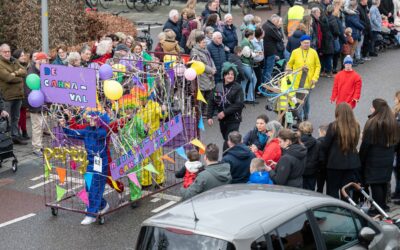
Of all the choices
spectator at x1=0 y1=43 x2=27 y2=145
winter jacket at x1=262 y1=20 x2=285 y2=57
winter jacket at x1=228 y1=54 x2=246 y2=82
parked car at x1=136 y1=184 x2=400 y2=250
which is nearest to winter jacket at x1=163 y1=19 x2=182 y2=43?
winter jacket at x1=262 y1=20 x2=285 y2=57

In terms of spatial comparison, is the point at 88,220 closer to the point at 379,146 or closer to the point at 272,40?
the point at 379,146

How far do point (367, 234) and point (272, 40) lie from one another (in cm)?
1098

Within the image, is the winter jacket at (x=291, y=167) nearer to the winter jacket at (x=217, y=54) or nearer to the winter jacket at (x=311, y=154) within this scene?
the winter jacket at (x=311, y=154)

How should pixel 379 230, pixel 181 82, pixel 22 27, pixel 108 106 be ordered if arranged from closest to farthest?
pixel 379 230 < pixel 108 106 < pixel 181 82 < pixel 22 27

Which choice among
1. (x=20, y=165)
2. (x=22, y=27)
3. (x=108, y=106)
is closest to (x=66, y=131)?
(x=108, y=106)

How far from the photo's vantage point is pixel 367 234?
8289 mm

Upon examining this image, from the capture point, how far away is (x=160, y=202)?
1238cm

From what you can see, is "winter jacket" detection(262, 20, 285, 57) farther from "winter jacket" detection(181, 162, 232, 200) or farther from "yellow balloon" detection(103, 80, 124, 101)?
"winter jacket" detection(181, 162, 232, 200)

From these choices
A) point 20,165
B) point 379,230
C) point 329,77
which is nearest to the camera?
point 379,230

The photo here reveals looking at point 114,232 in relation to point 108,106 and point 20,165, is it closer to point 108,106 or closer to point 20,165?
point 108,106

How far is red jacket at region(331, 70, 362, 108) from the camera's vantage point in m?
15.1

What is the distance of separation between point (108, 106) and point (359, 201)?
12.5ft

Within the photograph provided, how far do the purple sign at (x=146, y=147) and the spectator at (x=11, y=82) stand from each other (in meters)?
4.00

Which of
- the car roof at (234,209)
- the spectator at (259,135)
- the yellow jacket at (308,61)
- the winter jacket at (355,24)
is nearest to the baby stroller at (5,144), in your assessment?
the spectator at (259,135)
